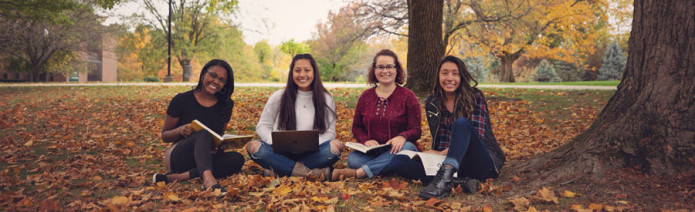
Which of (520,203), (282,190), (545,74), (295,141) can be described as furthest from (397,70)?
(545,74)

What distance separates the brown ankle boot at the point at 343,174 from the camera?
162 inches

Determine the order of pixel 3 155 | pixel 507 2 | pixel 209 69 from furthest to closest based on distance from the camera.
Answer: pixel 507 2
pixel 3 155
pixel 209 69

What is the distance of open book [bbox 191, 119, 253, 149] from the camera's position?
3707 millimetres

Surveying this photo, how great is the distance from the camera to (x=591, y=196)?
3240 millimetres

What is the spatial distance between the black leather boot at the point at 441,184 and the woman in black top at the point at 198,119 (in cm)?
184

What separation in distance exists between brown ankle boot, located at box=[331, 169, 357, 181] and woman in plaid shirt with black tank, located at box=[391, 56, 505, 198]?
38 cm

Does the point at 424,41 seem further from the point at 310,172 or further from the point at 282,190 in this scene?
the point at 282,190

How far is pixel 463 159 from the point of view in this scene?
377cm

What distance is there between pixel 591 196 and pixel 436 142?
130cm

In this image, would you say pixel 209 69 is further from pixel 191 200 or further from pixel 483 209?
pixel 483 209

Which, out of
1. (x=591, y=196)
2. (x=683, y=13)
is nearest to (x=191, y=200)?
(x=591, y=196)

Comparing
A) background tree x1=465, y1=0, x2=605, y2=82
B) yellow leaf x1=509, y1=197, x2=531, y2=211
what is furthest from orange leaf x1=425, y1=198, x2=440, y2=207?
background tree x1=465, y1=0, x2=605, y2=82

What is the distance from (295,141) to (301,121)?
377 mm

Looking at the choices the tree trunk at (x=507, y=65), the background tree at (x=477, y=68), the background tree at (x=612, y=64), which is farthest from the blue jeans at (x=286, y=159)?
the background tree at (x=477, y=68)
